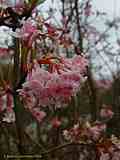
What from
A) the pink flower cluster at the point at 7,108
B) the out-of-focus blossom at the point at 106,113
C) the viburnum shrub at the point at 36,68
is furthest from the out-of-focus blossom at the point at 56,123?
the viburnum shrub at the point at 36,68

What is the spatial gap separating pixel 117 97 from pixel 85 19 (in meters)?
2.35

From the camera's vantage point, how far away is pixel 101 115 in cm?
690

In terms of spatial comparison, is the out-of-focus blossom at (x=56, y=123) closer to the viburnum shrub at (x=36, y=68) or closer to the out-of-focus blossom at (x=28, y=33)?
the viburnum shrub at (x=36, y=68)

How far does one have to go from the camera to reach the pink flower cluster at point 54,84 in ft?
6.35

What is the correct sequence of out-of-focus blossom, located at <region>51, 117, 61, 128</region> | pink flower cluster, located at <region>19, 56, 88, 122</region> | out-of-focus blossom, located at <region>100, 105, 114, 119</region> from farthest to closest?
out-of-focus blossom, located at <region>100, 105, 114, 119</region> → out-of-focus blossom, located at <region>51, 117, 61, 128</region> → pink flower cluster, located at <region>19, 56, 88, 122</region>

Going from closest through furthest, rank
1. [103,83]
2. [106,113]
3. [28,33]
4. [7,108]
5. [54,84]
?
[54,84] → [28,33] → [7,108] → [106,113] → [103,83]

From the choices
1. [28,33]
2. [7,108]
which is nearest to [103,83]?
[7,108]

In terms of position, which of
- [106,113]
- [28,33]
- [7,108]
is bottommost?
[106,113]

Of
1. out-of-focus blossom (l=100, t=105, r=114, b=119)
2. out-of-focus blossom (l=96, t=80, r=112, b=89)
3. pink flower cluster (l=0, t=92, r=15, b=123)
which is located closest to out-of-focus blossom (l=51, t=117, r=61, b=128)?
out-of-focus blossom (l=100, t=105, r=114, b=119)

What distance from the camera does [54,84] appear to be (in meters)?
1.95

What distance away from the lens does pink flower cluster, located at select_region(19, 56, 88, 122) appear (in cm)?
194

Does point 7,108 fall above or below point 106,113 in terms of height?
above

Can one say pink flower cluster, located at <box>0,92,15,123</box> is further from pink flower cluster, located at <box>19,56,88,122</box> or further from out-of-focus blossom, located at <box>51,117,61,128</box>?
out-of-focus blossom, located at <box>51,117,61,128</box>

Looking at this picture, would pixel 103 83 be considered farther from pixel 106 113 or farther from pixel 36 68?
pixel 36 68
